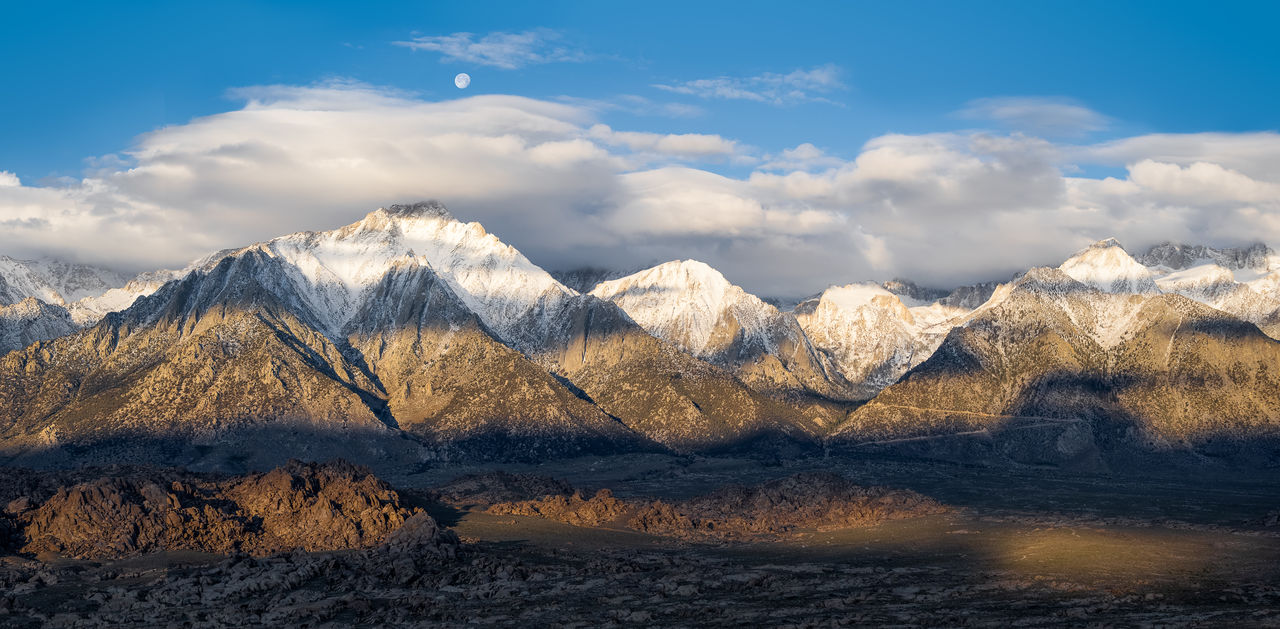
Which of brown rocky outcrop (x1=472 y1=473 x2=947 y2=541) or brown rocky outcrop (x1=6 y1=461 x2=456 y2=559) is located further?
brown rocky outcrop (x1=472 y1=473 x2=947 y2=541)

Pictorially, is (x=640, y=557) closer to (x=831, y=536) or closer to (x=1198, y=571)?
(x=831, y=536)

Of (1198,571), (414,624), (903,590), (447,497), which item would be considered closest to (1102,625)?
(903,590)

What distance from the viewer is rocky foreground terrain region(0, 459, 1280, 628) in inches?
3976

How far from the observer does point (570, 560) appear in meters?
134

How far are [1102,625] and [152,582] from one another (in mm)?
76463

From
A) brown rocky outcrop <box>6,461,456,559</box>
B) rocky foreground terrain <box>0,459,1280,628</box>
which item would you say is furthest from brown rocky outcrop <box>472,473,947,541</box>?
brown rocky outcrop <box>6,461,456,559</box>

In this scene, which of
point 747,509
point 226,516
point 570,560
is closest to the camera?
point 570,560

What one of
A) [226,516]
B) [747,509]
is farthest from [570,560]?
[747,509]

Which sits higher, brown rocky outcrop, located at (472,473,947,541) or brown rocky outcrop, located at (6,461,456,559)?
brown rocky outcrop, located at (6,461,456,559)

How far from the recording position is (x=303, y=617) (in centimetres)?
10156

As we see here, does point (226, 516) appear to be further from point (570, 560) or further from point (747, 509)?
point (747, 509)

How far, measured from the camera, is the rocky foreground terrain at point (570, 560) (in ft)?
331

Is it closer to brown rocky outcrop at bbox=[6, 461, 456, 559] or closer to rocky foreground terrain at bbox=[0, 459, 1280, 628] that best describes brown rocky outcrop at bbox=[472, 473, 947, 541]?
rocky foreground terrain at bbox=[0, 459, 1280, 628]

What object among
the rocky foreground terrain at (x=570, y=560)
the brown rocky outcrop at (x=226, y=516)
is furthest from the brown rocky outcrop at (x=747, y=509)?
the brown rocky outcrop at (x=226, y=516)
